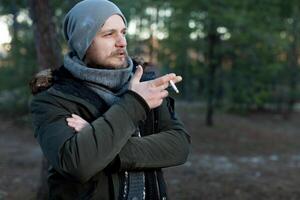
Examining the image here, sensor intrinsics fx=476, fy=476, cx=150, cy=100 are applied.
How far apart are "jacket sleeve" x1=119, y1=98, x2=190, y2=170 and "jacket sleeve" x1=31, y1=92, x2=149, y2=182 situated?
106mm

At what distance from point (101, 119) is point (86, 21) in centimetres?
43

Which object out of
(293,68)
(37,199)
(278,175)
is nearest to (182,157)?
(37,199)

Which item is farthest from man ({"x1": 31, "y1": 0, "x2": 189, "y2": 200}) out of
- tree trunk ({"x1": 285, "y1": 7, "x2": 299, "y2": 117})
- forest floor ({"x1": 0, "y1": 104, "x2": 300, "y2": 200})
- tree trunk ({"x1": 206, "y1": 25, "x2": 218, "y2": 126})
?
tree trunk ({"x1": 285, "y1": 7, "x2": 299, "y2": 117})

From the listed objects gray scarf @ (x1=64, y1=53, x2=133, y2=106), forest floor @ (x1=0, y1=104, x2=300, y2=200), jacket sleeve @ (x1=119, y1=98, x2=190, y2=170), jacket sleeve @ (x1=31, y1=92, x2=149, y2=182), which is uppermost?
gray scarf @ (x1=64, y1=53, x2=133, y2=106)

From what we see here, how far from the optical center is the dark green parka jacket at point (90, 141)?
1.78 meters

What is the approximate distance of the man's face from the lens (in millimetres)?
2008

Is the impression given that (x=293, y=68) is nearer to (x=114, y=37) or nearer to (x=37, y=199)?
(x=37, y=199)

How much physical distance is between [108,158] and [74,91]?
333 mm

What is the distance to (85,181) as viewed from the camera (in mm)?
1802

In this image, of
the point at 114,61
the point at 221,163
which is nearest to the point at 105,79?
the point at 114,61

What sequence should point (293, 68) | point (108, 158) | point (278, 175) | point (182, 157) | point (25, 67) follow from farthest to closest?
point (293, 68) → point (25, 67) → point (278, 175) → point (182, 157) → point (108, 158)

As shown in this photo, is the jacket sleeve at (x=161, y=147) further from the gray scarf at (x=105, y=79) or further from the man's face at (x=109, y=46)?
the man's face at (x=109, y=46)

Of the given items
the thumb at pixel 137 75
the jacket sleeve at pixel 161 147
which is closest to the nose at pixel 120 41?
the thumb at pixel 137 75

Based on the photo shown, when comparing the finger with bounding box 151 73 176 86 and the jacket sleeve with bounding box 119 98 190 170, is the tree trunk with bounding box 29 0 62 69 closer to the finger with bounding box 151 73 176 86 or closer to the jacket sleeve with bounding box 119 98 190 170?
the jacket sleeve with bounding box 119 98 190 170
